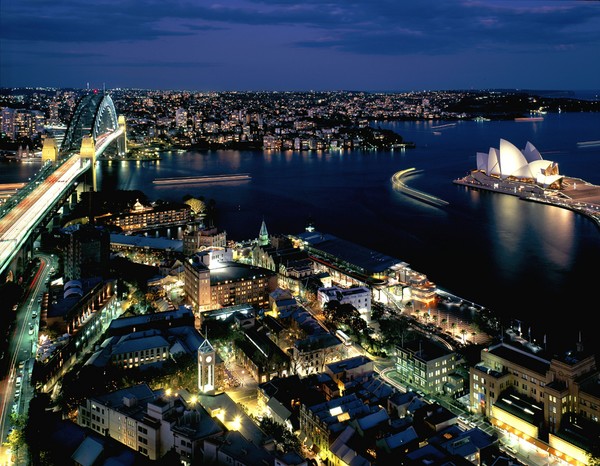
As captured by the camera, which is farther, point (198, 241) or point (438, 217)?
point (438, 217)

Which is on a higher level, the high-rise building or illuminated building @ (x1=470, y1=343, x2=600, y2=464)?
the high-rise building

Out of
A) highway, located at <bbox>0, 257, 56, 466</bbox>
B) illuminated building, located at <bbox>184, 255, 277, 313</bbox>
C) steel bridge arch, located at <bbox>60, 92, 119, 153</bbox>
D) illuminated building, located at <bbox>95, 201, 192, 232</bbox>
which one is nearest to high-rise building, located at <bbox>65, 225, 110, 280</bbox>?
highway, located at <bbox>0, 257, 56, 466</bbox>

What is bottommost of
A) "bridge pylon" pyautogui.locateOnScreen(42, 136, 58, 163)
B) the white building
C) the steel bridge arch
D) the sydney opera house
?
the white building

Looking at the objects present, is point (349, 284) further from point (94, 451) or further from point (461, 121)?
point (461, 121)

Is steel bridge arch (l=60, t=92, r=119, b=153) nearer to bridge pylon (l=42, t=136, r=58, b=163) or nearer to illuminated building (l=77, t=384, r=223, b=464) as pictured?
bridge pylon (l=42, t=136, r=58, b=163)

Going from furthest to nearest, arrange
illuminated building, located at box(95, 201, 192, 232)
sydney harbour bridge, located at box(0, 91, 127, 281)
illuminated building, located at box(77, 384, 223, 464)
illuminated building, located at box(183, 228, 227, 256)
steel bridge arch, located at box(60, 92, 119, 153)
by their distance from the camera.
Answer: steel bridge arch, located at box(60, 92, 119, 153)
illuminated building, located at box(95, 201, 192, 232)
illuminated building, located at box(183, 228, 227, 256)
sydney harbour bridge, located at box(0, 91, 127, 281)
illuminated building, located at box(77, 384, 223, 464)

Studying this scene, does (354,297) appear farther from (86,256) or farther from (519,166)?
(519,166)

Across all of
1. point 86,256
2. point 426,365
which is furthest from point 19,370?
point 426,365
